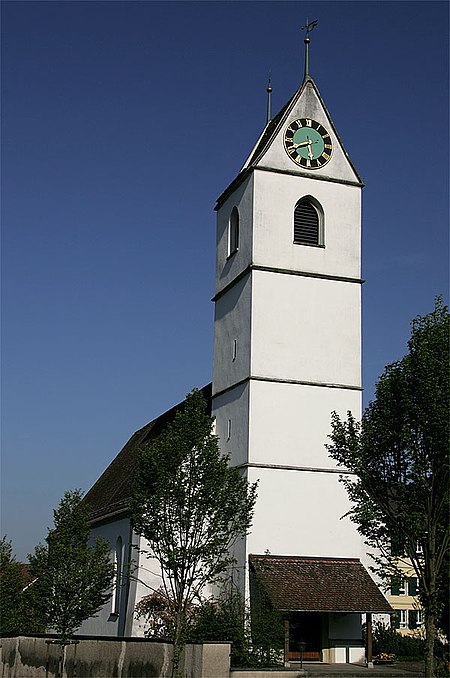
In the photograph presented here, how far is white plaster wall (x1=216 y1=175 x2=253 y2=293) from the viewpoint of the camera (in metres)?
33.6

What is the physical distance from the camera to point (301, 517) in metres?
30.8

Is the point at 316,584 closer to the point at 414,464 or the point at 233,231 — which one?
the point at 414,464

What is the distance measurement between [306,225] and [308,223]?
0.11m

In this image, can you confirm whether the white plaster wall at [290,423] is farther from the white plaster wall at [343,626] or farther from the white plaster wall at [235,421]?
the white plaster wall at [343,626]

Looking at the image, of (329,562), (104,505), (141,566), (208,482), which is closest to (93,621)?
(104,505)

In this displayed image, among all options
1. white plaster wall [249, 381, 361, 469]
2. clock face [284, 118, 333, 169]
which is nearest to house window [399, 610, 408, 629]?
white plaster wall [249, 381, 361, 469]

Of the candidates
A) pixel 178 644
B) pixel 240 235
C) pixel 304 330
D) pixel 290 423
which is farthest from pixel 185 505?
pixel 240 235

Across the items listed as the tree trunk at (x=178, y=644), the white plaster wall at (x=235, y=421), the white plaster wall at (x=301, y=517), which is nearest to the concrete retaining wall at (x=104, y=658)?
the tree trunk at (x=178, y=644)

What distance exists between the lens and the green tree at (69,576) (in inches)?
1120

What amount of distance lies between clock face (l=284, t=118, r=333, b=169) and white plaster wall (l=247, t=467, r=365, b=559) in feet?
37.2

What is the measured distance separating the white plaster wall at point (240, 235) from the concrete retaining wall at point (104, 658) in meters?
14.3

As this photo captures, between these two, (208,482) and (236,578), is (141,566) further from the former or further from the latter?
(208,482)

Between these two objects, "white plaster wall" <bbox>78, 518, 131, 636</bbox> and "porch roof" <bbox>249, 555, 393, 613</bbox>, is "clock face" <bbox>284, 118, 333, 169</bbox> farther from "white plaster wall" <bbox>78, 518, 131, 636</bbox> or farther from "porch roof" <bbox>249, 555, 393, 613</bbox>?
"white plaster wall" <bbox>78, 518, 131, 636</bbox>

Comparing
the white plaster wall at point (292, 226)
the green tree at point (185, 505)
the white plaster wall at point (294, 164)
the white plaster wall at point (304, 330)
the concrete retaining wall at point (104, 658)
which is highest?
the white plaster wall at point (294, 164)
